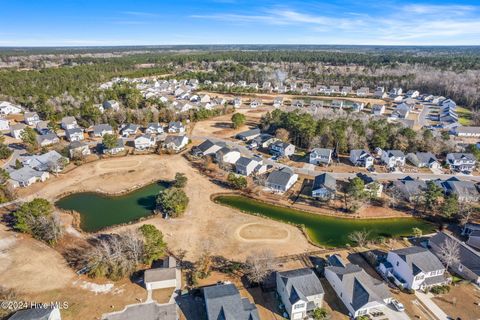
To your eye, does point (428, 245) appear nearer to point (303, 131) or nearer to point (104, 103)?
point (303, 131)

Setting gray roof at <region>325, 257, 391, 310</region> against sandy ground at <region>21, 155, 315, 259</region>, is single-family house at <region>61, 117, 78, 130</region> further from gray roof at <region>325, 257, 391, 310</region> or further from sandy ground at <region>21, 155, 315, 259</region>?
gray roof at <region>325, 257, 391, 310</region>

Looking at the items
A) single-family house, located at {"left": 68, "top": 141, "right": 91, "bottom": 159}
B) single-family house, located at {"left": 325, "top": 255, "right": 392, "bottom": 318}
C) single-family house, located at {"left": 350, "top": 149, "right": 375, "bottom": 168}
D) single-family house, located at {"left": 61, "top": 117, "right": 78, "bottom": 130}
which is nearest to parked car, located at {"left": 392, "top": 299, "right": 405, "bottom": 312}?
single-family house, located at {"left": 325, "top": 255, "right": 392, "bottom": 318}

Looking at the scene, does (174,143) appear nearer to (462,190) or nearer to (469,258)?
(462,190)

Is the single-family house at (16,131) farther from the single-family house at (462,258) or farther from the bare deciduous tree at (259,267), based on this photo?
the single-family house at (462,258)

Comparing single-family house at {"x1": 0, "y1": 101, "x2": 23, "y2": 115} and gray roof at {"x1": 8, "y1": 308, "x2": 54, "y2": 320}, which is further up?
single-family house at {"x1": 0, "y1": 101, "x2": 23, "y2": 115}

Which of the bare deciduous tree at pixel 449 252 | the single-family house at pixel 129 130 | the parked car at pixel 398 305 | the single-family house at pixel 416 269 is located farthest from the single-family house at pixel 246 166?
the single-family house at pixel 129 130

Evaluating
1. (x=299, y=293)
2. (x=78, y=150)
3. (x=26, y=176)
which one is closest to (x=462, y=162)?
(x=299, y=293)
